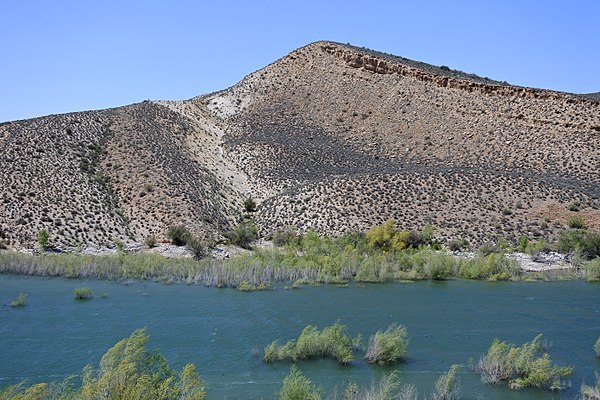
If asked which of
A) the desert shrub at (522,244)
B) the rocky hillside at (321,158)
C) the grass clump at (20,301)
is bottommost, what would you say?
the grass clump at (20,301)

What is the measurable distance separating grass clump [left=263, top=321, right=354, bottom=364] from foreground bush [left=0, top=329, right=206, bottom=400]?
204 inches

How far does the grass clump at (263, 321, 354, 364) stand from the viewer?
1969cm

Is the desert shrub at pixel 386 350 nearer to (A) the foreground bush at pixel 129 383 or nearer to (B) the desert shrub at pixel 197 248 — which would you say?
(A) the foreground bush at pixel 129 383

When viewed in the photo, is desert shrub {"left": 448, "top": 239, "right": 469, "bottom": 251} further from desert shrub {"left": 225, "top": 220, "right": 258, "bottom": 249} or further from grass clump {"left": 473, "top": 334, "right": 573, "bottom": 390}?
grass clump {"left": 473, "top": 334, "right": 573, "bottom": 390}

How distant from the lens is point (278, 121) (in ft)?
225

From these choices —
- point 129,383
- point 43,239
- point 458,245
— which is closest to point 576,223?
point 458,245

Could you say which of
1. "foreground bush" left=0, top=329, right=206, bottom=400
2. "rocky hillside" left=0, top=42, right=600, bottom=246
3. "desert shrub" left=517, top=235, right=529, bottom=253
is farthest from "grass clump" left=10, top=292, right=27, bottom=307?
"desert shrub" left=517, top=235, right=529, bottom=253

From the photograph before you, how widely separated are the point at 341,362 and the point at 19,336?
10.7 m

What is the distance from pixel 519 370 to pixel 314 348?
5879mm

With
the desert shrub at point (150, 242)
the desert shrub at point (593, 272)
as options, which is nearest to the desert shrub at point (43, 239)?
the desert shrub at point (150, 242)

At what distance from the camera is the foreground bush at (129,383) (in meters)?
12.1

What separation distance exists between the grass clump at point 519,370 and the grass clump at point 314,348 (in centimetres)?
393

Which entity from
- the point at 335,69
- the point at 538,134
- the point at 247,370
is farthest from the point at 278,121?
the point at 247,370

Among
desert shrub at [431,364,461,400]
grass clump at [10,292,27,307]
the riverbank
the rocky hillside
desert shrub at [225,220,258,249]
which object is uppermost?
the rocky hillside
